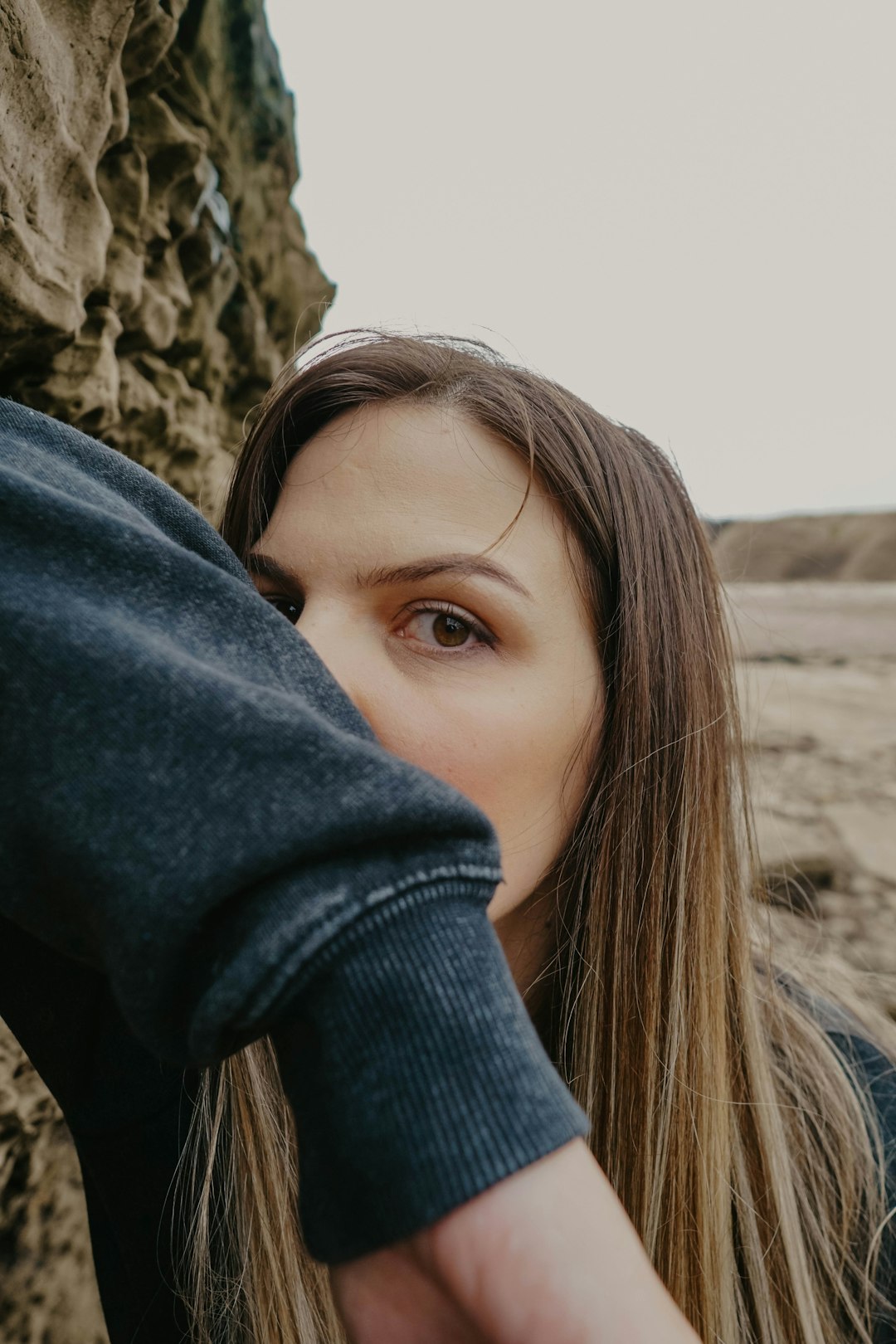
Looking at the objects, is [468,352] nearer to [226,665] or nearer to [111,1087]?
[226,665]

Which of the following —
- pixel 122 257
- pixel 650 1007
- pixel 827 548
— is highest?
pixel 122 257

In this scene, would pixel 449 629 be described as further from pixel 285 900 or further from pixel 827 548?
pixel 827 548

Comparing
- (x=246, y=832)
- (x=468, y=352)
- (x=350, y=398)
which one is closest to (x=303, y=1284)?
(x=246, y=832)

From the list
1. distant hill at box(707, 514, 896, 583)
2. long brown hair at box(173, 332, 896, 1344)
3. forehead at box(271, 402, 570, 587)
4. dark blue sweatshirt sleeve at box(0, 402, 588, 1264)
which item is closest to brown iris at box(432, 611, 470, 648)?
forehead at box(271, 402, 570, 587)

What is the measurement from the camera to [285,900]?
0.43 metres

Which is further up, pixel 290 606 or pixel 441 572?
pixel 441 572

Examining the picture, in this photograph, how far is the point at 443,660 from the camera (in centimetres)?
104

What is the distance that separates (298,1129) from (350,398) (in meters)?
1.13

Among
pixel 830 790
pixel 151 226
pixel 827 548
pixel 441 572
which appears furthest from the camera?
pixel 827 548

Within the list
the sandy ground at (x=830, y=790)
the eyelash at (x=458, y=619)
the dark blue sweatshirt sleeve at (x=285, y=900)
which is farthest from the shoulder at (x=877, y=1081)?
the dark blue sweatshirt sleeve at (x=285, y=900)

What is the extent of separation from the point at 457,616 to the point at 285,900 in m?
0.67

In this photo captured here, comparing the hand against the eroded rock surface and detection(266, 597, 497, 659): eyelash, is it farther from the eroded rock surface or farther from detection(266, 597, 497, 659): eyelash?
the eroded rock surface

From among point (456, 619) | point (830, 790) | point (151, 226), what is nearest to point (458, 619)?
point (456, 619)

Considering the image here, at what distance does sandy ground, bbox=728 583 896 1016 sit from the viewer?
2359 millimetres
